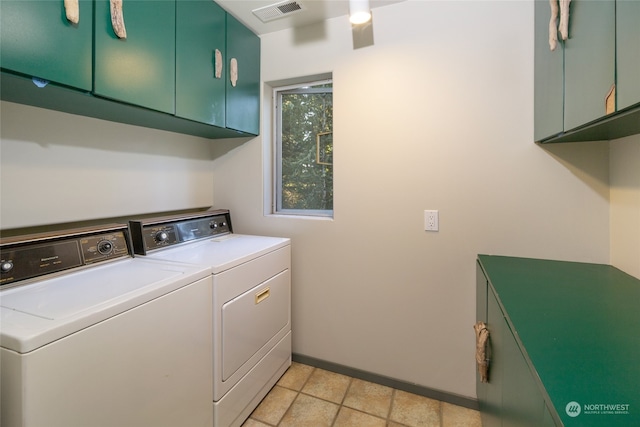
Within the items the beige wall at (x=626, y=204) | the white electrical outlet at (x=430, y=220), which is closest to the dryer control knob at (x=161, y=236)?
the white electrical outlet at (x=430, y=220)

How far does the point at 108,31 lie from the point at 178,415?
161 centimetres

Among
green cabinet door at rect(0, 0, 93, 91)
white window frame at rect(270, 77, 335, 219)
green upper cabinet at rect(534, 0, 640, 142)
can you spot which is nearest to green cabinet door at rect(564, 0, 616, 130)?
green upper cabinet at rect(534, 0, 640, 142)

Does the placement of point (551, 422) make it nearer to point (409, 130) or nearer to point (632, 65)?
point (632, 65)

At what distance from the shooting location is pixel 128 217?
6.06ft

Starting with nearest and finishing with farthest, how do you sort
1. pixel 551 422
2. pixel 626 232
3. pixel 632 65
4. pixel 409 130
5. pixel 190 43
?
pixel 551 422
pixel 632 65
pixel 626 232
pixel 190 43
pixel 409 130

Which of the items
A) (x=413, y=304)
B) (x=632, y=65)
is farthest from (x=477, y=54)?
(x=413, y=304)

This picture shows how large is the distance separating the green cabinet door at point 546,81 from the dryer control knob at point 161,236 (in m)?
2.05

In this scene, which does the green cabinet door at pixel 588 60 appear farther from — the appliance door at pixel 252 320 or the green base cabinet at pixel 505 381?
the appliance door at pixel 252 320

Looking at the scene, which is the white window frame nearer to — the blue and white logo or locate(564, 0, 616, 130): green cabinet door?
locate(564, 0, 616, 130): green cabinet door

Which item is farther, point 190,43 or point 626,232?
point 190,43

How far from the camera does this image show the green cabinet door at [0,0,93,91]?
0.94 metres

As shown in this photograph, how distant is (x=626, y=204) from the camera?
4.33 ft

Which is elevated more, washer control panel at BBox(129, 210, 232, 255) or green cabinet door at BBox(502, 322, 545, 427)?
washer control panel at BBox(129, 210, 232, 255)

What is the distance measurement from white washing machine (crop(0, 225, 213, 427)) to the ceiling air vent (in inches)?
61.2
